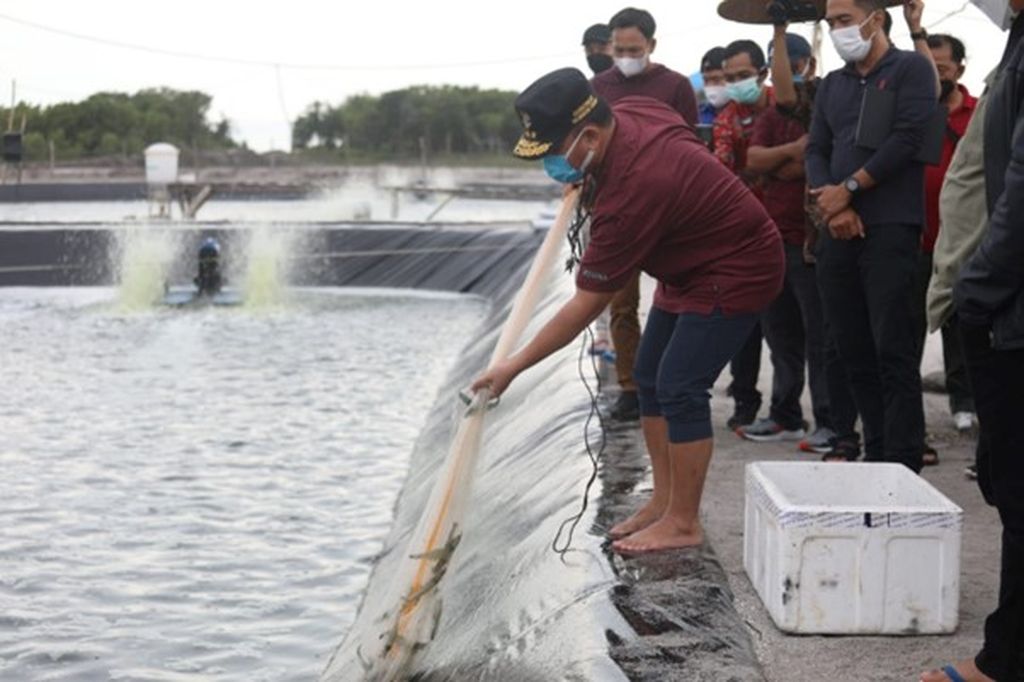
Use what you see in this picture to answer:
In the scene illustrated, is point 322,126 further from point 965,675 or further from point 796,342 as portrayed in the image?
point 965,675

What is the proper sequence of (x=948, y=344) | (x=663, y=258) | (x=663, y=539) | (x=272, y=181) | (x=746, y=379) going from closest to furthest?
(x=663, y=258) < (x=663, y=539) < (x=948, y=344) < (x=746, y=379) < (x=272, y=181)

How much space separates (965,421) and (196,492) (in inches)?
216

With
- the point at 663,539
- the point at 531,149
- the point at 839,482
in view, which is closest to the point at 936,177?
the point at 839,482

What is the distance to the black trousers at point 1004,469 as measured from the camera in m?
4.05

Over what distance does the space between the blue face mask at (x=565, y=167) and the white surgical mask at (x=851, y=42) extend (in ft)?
5.79

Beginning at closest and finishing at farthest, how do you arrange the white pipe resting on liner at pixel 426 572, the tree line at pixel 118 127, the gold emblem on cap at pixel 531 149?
the gold emblem on cap at pixel 531 149 < the white pipe resting on liner at pixel 426 572 < the tree line at pixel 118 127

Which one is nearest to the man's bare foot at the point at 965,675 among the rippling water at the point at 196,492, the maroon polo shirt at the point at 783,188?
the rippling water at the point at 196,492

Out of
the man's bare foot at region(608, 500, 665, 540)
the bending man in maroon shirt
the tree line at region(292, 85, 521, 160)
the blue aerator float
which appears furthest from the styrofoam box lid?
the tree line at region(292, 85, 521, 160)

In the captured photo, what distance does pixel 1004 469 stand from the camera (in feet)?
13.4

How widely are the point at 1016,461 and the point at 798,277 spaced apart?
13.5ft

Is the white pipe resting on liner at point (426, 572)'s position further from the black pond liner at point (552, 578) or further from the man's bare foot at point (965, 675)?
the man's bare foot at point (965, 675)

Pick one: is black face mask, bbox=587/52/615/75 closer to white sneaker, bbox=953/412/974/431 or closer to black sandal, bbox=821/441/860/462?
white sneaker, bbox=953/412/974/431

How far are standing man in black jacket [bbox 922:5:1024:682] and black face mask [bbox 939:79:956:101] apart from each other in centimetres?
371

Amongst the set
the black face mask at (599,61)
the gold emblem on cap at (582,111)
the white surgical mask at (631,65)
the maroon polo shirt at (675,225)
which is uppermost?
the black face mask at (599,61)
